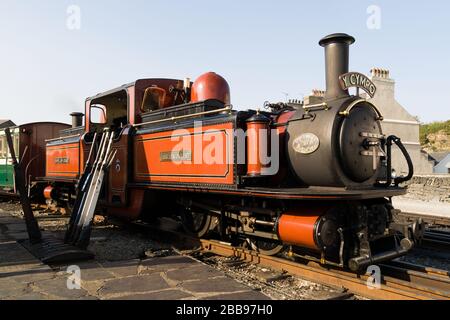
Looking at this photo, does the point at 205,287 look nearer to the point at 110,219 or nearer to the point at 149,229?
the point at 149,229

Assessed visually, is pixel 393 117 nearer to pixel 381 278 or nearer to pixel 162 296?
pixel 381 278

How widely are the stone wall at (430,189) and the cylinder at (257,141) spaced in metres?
14.7

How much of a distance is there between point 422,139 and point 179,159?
163 feet

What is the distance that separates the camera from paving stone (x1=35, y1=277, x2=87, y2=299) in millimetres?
4199

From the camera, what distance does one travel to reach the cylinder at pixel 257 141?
540 centimetres

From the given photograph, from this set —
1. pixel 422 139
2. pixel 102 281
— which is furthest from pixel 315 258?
pixel 422 139

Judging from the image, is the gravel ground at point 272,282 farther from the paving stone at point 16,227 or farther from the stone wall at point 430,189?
the stone wall at point 430,189

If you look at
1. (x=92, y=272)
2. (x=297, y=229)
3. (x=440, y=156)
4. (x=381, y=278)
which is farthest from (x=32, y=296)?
(x=440, y=156)

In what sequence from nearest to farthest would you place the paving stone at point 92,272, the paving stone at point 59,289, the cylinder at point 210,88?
the paving stone at point 59,289, the paving stone at point 92,272, the cylinder at point 210,88

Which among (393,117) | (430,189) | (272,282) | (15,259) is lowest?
(272,282)

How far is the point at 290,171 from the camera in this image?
5.66 metres

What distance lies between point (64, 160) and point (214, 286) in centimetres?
761

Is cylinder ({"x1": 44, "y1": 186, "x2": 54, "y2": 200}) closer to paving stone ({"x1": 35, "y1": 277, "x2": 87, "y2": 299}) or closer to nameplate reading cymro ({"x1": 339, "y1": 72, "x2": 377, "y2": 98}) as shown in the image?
paving stone ({"x1": 35, "y1": 277, "x2": 87, "y2": 299})

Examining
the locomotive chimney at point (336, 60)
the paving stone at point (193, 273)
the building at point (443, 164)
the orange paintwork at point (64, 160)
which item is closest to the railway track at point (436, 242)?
the locomotive chimney at point (336, 60)
